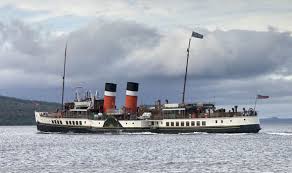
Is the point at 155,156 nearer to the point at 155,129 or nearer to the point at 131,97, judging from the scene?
the point at 155,129

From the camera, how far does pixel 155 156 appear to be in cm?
9019

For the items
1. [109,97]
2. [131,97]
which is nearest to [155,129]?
[131,97]

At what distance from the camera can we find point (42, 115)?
490ft

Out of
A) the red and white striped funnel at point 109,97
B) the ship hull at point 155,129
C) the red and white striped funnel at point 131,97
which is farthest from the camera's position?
the red and white striped funnel at point 109,97

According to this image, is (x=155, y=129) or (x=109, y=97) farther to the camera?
(x=109, y=97)

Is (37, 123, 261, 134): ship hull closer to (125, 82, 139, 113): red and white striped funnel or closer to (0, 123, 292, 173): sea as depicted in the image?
(0, 123, 292, 173): sea

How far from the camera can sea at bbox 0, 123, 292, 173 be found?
7600cm

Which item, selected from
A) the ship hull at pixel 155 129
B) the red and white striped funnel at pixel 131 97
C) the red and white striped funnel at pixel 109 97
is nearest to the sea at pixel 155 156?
the ship hull at pixel 155 129

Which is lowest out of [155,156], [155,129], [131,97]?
[155,156]

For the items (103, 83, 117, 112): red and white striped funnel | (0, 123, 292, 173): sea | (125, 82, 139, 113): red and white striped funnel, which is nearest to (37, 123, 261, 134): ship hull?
(0, 123, 292, 173): sea

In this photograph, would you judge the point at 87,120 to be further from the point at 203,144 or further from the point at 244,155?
the point at 244,155

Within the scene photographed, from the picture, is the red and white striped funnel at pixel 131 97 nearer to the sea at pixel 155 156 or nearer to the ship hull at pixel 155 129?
the ship hull at pixel 155 129

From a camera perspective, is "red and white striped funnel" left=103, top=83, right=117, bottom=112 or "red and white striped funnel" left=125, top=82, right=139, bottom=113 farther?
"red and white striped funnel" left=103, top=83, right=117, bottom=112

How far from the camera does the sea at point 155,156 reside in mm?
76000
